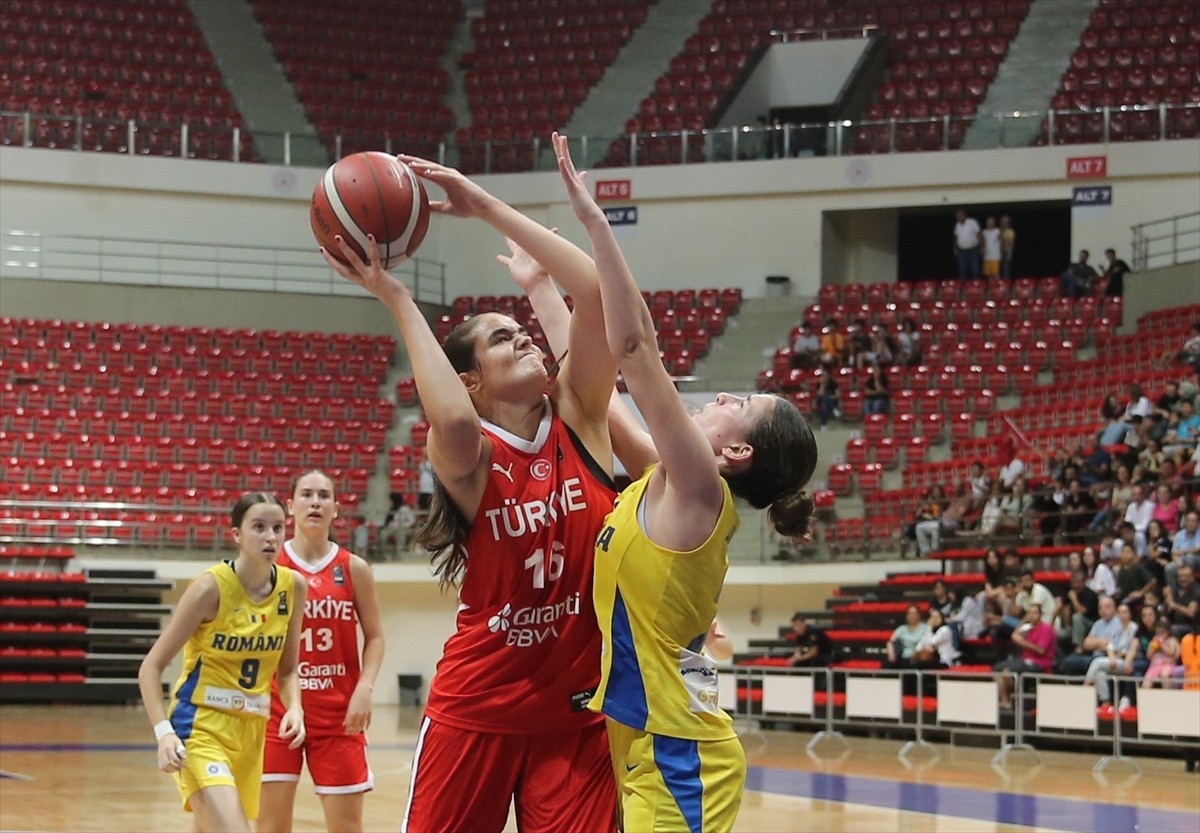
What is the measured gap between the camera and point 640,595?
12.0ft

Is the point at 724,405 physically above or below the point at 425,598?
above

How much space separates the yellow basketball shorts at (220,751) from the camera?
18.4 ft

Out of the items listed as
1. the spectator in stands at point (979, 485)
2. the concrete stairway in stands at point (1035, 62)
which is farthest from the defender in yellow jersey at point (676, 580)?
the concrete stairway in stands at point (1035, 62)

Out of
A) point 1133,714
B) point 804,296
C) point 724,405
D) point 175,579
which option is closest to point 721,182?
point 804,296

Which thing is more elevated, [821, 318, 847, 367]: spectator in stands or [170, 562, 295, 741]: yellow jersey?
[821, 318, 847, 367]: spectator in stands

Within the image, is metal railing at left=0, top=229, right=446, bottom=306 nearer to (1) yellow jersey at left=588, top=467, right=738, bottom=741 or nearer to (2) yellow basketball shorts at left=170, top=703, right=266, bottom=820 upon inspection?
(2) yellow basketball shorts at left=170, top=703, right=266, bottom=820

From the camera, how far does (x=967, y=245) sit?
24281mm

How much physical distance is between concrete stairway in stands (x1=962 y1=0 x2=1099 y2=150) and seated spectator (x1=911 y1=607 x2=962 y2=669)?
1112 centimetres

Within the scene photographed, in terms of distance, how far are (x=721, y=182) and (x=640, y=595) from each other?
883 inches

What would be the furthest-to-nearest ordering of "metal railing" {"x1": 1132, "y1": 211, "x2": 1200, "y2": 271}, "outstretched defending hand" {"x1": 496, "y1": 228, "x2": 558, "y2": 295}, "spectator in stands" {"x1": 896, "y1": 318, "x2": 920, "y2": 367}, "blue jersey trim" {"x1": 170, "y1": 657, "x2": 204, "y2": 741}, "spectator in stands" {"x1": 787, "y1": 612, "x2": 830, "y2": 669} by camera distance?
"metal railing" {"x1": 1132, "y1": 211, "x2": 1200, "y2": 271}, "spectator in stands" {"x1": 896, "y1": 318, "x2": 920, "y2": 367}, "spectator in stands" {"x1": 787, "y1": 612, "x2": 830, "y2": 669}, "blue jersey trim" {"x1": 170, "y1": 657, "x2": 204, "y2": 741}, "outstretched defending hand" {"x1": 496, "y1": 228, "x2": 558, "y2": 295}

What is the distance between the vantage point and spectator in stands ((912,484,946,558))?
707 inches

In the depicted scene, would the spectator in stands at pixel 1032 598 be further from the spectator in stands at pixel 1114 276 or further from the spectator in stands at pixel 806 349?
the spectator in stands at pixel 1114 276

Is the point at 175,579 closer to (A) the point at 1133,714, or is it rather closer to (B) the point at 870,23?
(A) the point at 1133,714

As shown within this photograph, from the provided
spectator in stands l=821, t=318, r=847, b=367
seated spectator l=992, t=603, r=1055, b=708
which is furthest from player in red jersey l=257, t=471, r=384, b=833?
spectator in stands l=821, t=318, r=847, b=367
